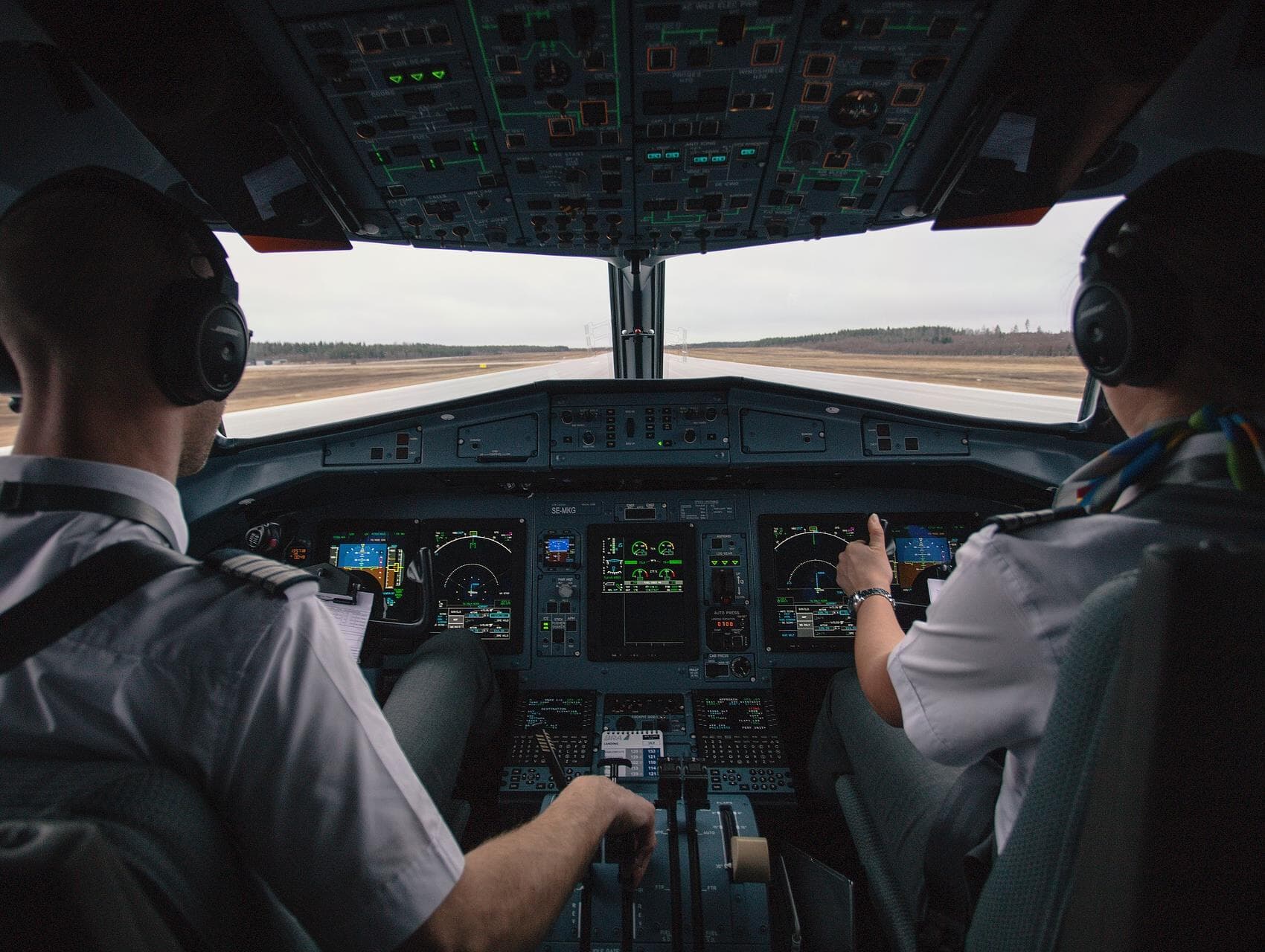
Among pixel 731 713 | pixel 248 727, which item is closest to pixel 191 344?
pixel 248 727

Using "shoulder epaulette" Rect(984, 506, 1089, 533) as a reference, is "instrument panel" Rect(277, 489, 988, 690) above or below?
below

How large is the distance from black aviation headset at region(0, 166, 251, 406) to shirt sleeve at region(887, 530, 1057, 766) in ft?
3.71

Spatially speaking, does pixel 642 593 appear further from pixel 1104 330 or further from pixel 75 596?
pixel 75 596

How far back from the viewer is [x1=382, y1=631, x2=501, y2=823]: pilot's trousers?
5.58ft

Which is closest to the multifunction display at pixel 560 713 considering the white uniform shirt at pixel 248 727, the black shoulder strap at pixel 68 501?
the white uniform shirt at pixel 248 727

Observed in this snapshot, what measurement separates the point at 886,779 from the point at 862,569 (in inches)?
21.0

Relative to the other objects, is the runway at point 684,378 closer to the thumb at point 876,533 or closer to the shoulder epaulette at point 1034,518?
the thumb at point 876,533

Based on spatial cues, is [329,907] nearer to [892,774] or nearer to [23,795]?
[23,795]

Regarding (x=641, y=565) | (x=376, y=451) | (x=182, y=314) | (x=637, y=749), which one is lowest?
(x=637, y=749)

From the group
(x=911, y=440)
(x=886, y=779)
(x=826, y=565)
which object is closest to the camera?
(x=886, y=779)

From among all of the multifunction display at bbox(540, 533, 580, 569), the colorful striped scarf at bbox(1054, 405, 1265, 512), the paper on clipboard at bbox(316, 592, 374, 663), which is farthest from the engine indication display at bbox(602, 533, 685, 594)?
the colorful striped scarf at bbox(1054, 405, 1265, 512)

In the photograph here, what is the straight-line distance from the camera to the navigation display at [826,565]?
2535 millimetres

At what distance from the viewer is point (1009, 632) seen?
87 centimetres

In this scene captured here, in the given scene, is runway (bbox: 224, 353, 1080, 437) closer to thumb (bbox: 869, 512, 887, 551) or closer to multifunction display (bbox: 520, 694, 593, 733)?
thumb (bbox: 869, 512, 887, 551)
